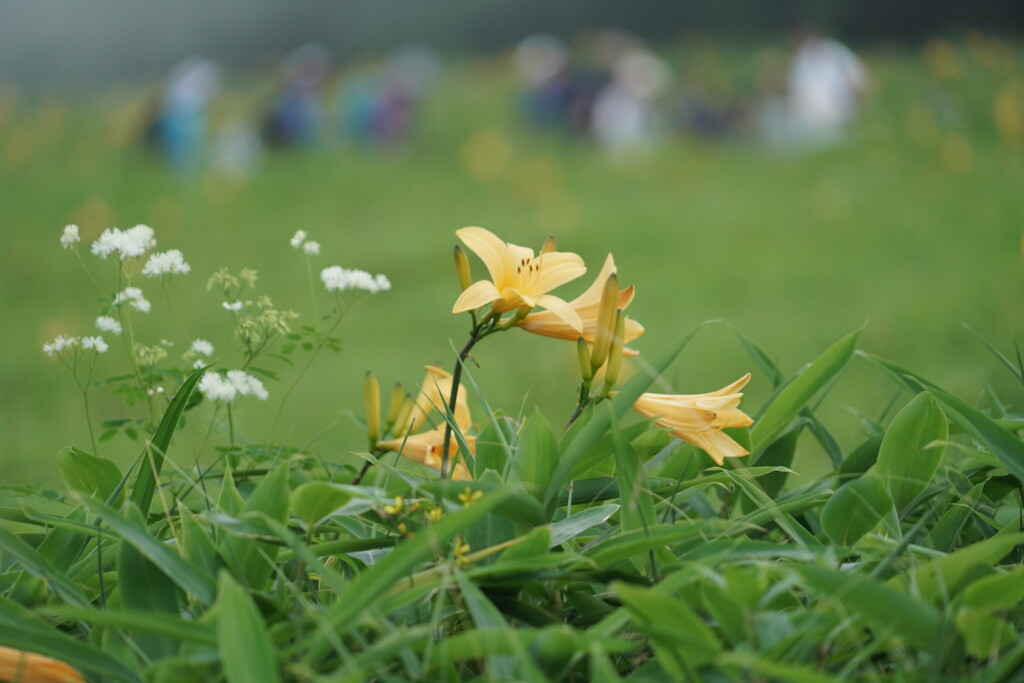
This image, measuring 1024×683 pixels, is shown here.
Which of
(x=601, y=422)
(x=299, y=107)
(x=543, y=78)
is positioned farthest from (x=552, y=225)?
(x=601, y=422)

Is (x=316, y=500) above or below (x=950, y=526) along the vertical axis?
above

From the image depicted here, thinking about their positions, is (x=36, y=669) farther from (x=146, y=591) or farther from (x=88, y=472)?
(x=88, y=472)

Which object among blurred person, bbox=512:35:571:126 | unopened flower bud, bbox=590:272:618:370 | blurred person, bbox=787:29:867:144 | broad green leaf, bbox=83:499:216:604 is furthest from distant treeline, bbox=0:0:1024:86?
broad green leaf, bbox=83:499:216:604

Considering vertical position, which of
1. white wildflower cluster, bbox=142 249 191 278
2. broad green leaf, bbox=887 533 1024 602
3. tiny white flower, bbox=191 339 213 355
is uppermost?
white wildflower cluster, bbox=142 249 191 278

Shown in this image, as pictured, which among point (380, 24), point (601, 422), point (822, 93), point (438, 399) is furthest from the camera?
point (380, 24)

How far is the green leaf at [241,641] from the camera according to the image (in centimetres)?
40

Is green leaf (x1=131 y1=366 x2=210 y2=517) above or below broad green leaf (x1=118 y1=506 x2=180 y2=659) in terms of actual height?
above

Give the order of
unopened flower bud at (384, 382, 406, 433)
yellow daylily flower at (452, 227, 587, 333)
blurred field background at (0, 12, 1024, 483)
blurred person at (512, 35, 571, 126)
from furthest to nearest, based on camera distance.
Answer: blurred person at (512, 35, 571, 126) < blurred field background at (0, 12, 1024, 483) < unopened flower bud at (384, 382, 406, 433) < yellow daylily flower at (452, 227, 587, 333)

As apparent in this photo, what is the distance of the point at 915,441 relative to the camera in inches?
24.6

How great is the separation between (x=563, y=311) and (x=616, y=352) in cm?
4

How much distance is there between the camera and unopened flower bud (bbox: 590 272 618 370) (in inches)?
23.1

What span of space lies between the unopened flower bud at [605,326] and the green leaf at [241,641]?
26 centimetres

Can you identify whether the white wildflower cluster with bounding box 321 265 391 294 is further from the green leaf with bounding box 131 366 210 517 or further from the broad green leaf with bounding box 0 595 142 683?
the broad green leaf with bounding box 0 595 142 683

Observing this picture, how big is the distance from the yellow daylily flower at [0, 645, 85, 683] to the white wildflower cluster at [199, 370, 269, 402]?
0.67 feet
